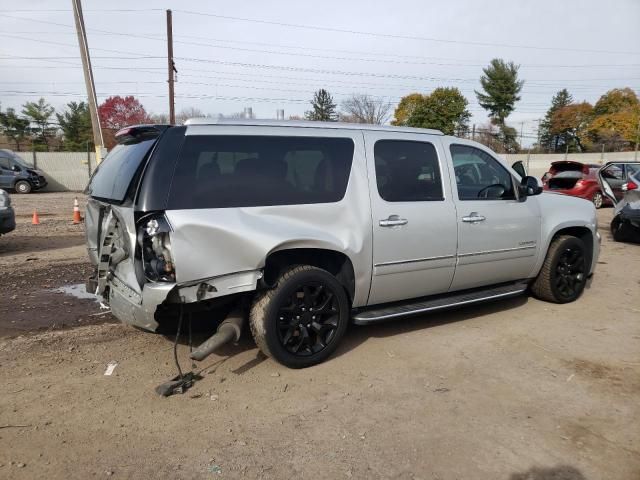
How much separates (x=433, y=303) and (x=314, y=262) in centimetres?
132

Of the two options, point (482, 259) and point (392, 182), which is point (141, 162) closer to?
point (392, 182)

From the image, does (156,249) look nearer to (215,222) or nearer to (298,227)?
(215,222)

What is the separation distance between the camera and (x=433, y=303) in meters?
4.66

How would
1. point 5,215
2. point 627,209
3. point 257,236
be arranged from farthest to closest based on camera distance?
point 627,209, point 5,215, point 257,236

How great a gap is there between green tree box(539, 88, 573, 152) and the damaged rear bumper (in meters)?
66.6

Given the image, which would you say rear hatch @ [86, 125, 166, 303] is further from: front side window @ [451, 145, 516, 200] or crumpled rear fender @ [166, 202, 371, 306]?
front side window @ [451, 145, 516, 200]

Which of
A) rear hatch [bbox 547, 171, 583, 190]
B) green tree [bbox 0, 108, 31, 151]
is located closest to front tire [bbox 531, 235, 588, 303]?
rear hatch [bbox 547, 171, 583, 190]

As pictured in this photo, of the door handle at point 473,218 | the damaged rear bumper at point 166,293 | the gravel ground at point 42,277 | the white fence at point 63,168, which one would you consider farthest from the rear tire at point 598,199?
the white fence at point 63,168

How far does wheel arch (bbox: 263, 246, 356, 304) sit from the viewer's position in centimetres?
384

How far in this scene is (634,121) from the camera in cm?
4781

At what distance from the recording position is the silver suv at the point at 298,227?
345 cm

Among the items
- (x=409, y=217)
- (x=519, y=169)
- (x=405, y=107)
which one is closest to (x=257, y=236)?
(x=409, y=217)

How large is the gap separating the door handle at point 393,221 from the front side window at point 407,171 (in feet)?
0.53

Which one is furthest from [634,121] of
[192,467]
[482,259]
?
[192,467]
